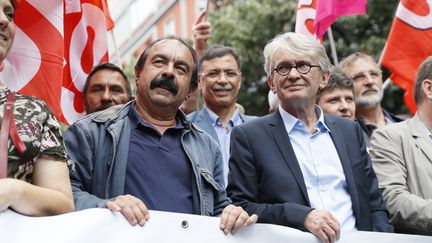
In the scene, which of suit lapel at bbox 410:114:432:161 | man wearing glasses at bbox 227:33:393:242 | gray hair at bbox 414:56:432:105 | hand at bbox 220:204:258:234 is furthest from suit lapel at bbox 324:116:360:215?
gray hair at bbox 414:56:432:105

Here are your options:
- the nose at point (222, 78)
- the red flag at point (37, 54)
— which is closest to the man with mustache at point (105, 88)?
the red flag at point (37, 54)

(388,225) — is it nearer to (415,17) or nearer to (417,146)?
(417,146)

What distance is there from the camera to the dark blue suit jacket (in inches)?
134

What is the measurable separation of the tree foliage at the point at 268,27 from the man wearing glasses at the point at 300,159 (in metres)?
12.3

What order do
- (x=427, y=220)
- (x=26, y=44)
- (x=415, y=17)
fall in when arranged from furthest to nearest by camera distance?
(x=415, y=17)
(x=26, y=44)
(x=427, y=220)

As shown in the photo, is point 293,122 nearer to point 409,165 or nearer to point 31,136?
point 409,165

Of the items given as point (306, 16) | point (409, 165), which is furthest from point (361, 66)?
point (409, 165)

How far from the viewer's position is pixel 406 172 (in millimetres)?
3840

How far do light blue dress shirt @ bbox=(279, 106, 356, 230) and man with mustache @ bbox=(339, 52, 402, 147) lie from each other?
1.88m

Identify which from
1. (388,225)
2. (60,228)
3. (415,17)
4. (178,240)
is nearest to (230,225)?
(178,240)

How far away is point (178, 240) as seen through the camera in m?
2.91

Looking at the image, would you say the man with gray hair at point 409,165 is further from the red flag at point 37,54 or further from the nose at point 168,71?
the red flag at point 37,54

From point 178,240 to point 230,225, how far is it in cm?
23

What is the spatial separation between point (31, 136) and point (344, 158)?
1587 mm
